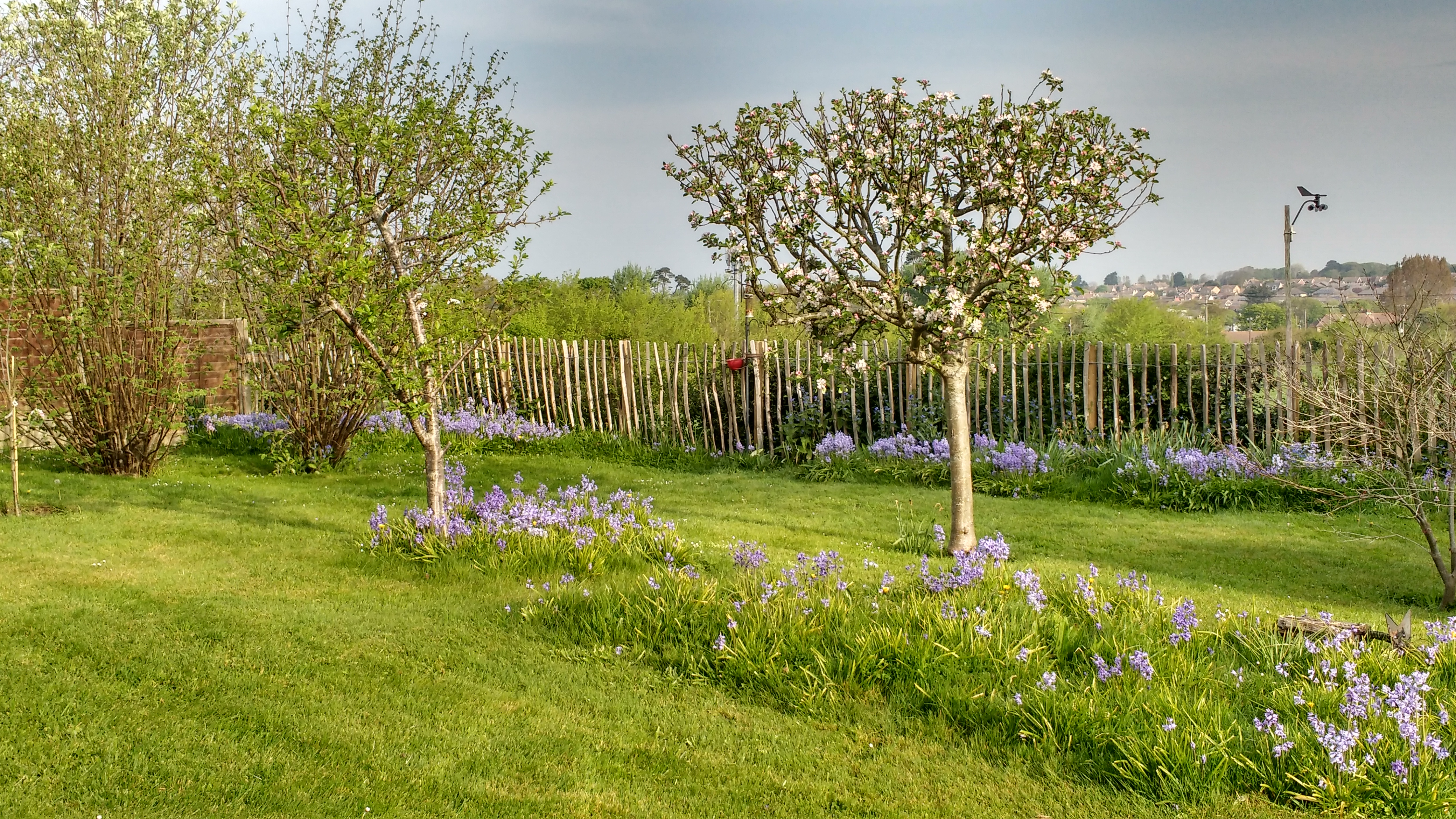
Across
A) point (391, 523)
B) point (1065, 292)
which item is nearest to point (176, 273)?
point (391, 523)

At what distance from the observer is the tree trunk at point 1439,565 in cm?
578

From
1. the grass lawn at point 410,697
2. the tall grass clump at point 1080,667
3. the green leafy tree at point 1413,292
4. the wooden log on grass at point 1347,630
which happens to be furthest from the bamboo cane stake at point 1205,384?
the wooden log on grass at point 1347,630

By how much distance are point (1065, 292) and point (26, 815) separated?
6056 millimetres

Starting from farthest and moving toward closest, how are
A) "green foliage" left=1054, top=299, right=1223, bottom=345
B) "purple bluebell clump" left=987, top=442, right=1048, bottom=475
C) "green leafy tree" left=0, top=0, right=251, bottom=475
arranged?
"green foliage" left=1054, top=299, right=1223, bottom=345, "purple bluebell clump" left=987, top=442, right=1048, bottom=475, "green leafy tree" left=0, top=0, right=251, bottom=475

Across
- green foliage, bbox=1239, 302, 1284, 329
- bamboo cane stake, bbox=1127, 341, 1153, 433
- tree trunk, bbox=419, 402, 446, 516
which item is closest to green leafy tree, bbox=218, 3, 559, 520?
tree trunk, bbox=419, 402, 446, 516

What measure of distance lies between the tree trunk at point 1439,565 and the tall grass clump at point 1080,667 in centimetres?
122

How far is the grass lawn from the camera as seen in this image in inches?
138

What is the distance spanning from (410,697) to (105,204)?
7366mm

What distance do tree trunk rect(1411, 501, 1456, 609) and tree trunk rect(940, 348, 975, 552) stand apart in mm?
2610

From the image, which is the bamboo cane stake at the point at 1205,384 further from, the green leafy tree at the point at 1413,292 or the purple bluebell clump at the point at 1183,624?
the purple bluebell clump at the point at 1183,624

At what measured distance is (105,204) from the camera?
923 cm

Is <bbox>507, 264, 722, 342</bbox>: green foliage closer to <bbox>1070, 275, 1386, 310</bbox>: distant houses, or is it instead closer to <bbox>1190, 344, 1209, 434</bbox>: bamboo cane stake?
<bbox>1070, 275, 1386, 310</bbox>: distant houses

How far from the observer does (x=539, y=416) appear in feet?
46.2

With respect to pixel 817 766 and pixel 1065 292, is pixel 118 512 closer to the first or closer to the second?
pixel 817 766
